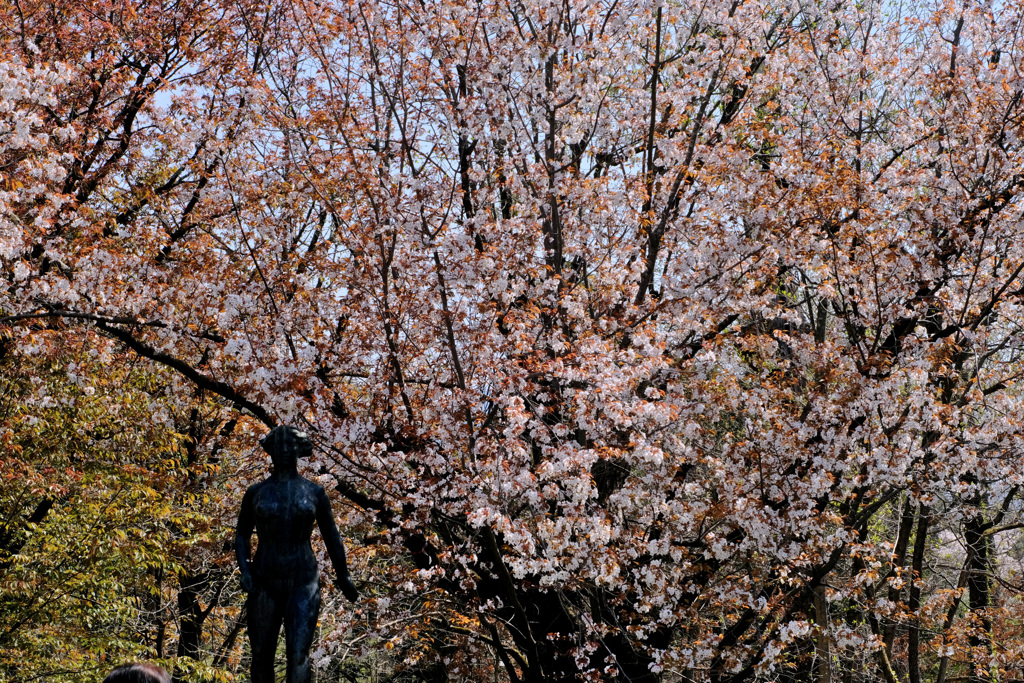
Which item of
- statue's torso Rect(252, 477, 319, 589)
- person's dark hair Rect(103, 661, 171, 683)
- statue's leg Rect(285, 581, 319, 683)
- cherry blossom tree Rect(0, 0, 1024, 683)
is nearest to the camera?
person's dark hair Rect(103, 661, 171, 683)

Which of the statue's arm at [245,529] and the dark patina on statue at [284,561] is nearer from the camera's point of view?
the dark patina on statue at [284,561]

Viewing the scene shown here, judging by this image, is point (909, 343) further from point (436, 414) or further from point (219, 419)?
point (219, 419)

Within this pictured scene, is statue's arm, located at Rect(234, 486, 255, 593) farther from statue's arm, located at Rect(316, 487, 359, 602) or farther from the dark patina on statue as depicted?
statue's arm, located at Rect(316, 487, 359, 602)

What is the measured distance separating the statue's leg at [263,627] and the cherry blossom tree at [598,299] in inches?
151

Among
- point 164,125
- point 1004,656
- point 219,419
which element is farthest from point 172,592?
point 1004,656

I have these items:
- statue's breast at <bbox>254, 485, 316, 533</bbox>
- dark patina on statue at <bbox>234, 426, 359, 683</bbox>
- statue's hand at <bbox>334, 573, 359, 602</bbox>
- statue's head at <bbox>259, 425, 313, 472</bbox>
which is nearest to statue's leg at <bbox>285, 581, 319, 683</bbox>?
dark patina on statue at <bbox>234, 426, 359, 683</bbox>

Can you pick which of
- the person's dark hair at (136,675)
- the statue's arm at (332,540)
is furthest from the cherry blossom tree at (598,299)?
the person's dark hair at (136,675)

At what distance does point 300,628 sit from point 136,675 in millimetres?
1890

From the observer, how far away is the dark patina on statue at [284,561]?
5711mm

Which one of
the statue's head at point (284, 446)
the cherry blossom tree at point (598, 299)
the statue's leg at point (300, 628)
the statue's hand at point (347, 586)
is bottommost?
the statue's leg at point (300, 628)

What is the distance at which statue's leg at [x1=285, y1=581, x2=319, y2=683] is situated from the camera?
5.64 metres

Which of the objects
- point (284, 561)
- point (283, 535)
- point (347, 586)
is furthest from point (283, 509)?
point (347, 586)

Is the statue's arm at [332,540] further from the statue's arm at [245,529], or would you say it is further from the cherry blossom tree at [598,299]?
the cherry blossom tree at [598,299]

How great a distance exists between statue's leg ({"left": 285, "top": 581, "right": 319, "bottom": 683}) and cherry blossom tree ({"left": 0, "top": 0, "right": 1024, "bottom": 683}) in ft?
12.3
